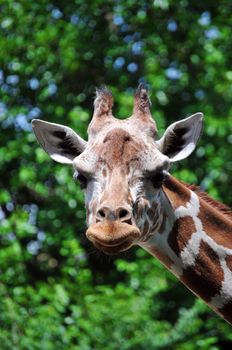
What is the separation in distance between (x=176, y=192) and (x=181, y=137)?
1.08ft

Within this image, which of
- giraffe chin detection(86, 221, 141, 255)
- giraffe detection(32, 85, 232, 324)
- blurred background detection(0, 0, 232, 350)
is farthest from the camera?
blurred background detection(0, 0, 232, 350)

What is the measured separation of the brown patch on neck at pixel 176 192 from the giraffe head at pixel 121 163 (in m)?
0.16

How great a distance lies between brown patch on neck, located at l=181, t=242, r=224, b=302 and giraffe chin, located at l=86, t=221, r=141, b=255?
28.1 inches

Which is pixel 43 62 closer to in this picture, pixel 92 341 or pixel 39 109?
pixel 39 109

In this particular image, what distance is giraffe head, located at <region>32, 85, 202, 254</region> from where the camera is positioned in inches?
216

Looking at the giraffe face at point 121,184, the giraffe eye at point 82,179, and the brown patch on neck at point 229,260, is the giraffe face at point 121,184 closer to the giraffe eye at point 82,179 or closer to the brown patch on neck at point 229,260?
the giraffe eye at point 82,179

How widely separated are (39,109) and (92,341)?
296cm

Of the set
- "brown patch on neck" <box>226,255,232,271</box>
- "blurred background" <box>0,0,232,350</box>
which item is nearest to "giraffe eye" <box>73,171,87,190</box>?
"brown patch on neck" <box>226,255,232,271</box>

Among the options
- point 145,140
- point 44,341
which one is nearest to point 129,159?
point 145,140

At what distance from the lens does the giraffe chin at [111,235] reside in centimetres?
542

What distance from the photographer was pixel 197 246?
6.11 m

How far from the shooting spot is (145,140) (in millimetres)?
5992

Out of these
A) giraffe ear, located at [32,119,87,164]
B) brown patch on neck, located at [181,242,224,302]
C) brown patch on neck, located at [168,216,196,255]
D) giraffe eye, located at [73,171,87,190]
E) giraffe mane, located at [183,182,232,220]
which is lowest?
brown patch on neck, located at [181,242,224,302]

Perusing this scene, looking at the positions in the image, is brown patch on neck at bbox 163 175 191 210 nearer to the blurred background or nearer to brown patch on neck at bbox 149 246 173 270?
brown patch on neck at bbox 149 246 173 270
